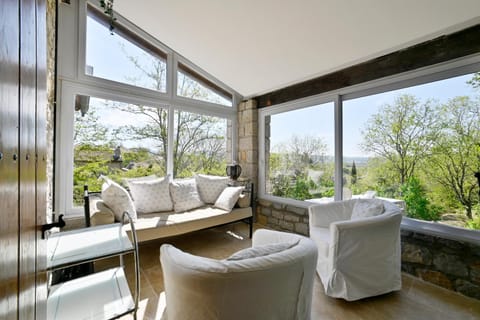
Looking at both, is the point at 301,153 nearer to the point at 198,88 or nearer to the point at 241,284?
the point at 198,88

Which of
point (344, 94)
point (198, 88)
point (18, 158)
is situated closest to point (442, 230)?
point (344, 94)

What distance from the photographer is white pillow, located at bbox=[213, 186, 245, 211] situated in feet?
10.4

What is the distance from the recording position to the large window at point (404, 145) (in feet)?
6.81

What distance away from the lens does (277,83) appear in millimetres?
3502

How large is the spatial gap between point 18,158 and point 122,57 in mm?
3167

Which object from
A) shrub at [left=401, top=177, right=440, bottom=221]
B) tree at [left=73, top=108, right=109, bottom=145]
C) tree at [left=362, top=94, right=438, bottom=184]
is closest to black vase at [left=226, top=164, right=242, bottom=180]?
tree at [left=73, top=108, right=109, bottom=145]

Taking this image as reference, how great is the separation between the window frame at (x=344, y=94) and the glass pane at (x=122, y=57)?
76.2 inches

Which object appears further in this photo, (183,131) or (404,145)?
(183,131)

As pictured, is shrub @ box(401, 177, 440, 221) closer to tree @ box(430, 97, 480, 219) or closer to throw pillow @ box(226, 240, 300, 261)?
tree @ box(430, 97, 480, 219)

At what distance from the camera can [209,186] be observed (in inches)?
137

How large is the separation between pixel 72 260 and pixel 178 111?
8.88 ft

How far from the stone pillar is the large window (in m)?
0.76

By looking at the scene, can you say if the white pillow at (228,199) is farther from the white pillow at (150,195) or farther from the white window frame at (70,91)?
the white window frame at (70,91)

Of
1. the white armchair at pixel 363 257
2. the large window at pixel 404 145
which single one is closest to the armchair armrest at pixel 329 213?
the large window at pixel 404 145
